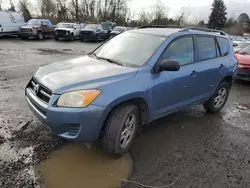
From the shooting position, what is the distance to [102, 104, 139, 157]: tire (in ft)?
10.4

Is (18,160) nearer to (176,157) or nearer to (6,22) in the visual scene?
(176,157)

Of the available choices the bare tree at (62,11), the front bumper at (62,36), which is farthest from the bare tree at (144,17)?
the front bumper at (62,36)

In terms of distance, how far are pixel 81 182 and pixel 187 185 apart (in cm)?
128

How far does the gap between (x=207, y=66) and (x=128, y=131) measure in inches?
84.2

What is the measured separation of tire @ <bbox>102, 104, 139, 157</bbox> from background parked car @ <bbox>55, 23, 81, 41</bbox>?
20.9 meters

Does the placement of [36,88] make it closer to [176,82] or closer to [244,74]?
[176,82]

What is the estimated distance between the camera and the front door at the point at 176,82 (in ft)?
12.1

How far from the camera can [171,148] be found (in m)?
3.84

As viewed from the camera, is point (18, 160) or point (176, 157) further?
point (176, 157)

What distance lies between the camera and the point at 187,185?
9.82ft

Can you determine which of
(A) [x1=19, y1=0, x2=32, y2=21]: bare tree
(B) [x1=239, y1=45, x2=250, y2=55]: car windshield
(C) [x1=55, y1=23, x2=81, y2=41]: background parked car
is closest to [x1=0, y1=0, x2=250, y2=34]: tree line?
(A) [x1=19, y1=0, x2=32, y2=21]: bare tree

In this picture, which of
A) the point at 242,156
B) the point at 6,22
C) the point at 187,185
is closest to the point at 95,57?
the point at 187,185

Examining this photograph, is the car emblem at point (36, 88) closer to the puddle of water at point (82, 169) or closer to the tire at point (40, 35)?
the puddle of water at point (82, 169)

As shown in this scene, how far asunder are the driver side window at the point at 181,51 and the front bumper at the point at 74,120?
4.66 feet
